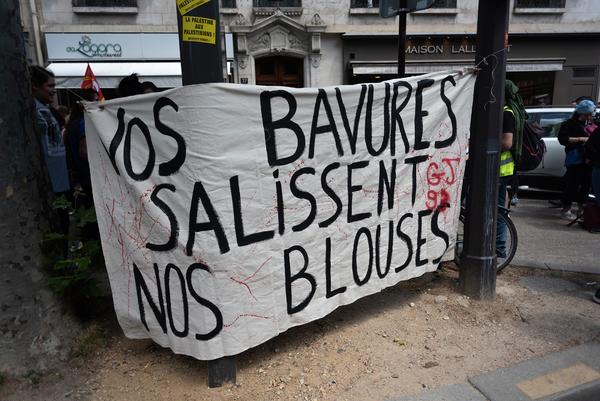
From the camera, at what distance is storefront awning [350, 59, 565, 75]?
46.4ft

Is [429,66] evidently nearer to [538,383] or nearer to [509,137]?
[509,137]

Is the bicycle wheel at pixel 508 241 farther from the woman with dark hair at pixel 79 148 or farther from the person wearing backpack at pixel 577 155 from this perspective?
the woman with dark hair at pixel 79 148

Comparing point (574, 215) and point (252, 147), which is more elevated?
point (252, 147)

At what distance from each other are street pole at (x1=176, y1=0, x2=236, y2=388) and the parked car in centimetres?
665

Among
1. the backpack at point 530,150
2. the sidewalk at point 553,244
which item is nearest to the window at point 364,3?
the sidewalk at point 553,244

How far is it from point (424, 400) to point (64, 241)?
2.32m

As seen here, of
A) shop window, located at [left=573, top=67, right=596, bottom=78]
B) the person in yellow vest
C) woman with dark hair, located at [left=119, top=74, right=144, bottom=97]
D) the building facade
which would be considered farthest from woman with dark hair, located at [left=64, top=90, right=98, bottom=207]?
shop window, located at [left=573, top=67, right=596, bottom=78]

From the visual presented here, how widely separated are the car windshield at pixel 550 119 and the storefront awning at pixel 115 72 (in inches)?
374

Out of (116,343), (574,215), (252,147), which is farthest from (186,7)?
(574,215)

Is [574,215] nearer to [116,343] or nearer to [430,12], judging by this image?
[116,343]

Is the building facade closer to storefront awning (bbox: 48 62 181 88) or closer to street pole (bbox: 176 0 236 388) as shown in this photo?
storefront awning (bbox: 48 62 181 88)

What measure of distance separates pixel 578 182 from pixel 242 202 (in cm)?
579

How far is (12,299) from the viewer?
2414mm

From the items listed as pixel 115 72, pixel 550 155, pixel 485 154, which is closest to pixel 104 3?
pixel 115 72
